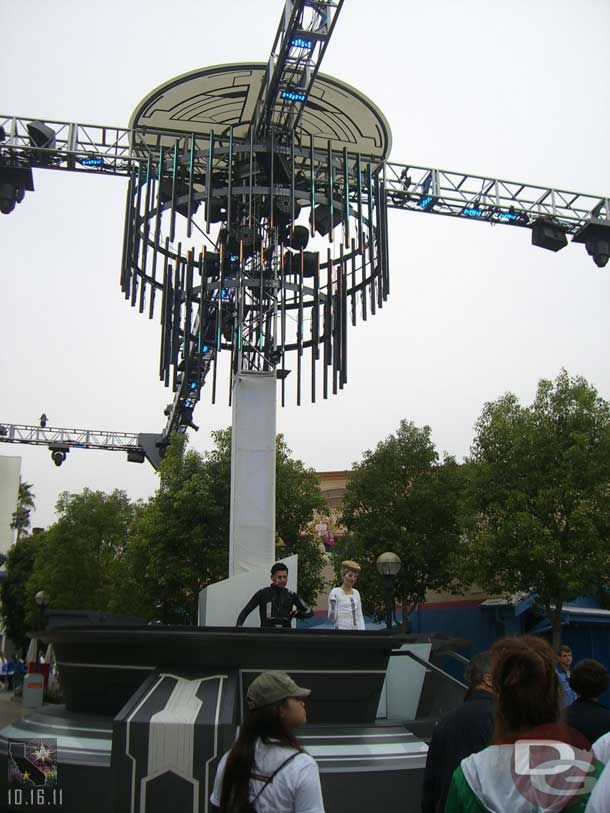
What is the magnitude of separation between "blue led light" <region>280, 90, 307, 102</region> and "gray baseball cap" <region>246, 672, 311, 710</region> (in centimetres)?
1533

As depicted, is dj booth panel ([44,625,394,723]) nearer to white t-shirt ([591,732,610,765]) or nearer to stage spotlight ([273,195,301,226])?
white t-shirt ([591,732,610,765])

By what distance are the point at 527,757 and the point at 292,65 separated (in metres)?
16.3

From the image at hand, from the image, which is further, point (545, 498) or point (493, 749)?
point (545, 498)

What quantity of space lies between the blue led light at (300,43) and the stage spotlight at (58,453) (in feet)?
99.4

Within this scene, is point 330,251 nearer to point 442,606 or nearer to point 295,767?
point 295,767

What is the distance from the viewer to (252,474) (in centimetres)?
1577

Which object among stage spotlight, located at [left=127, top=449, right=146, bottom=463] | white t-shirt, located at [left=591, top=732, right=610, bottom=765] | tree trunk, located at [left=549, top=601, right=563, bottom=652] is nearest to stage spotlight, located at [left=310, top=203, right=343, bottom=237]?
tree trunk, located at [left=549, top=601, right=563, bottom=652]

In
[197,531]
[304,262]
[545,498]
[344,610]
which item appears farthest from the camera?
[197,531]

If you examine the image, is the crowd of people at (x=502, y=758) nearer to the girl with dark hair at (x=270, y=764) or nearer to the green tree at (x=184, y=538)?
the girl with dark hair at (x=270, y=764)

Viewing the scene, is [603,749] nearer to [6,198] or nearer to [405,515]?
[6,198]

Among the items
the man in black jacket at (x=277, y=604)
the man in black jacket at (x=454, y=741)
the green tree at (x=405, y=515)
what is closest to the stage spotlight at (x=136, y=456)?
the green tree at (x=405, y=515)

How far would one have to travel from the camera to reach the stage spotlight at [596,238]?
2192 centimetres

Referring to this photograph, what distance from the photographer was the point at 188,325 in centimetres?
1753
